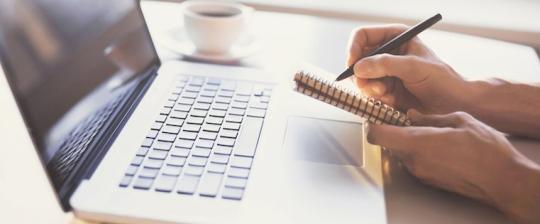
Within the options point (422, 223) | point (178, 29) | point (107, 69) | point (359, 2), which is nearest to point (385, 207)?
point (422, 223)

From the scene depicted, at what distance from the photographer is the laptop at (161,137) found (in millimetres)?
444

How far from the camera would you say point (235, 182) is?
18.8 inches

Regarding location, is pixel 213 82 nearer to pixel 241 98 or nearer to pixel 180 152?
pixel 241 98

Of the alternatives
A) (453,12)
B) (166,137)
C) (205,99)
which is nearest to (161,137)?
(166,137)

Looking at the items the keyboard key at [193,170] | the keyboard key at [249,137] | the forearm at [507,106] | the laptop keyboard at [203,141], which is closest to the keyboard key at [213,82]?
the laptop keyboard at [203,141]

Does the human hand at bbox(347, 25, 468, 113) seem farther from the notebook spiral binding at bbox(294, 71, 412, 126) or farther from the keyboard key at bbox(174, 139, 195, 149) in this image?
the keyboard key at bbox(174, 139, 195, 149)

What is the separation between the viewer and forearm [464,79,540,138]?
63 centimetres

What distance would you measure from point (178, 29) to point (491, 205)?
0.58 metres

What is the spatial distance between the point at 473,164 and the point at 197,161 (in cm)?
28

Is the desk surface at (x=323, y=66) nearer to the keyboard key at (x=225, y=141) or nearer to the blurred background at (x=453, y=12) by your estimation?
the blurred background at (x=453, y=12)

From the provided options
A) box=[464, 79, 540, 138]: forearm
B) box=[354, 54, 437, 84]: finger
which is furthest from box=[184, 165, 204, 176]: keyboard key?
box=[464, 79, 540, 138]: forearm

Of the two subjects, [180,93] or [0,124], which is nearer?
[0,124]

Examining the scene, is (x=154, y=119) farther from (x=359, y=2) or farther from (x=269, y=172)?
(x=359, y=2)

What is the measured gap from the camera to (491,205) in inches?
19.7
